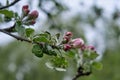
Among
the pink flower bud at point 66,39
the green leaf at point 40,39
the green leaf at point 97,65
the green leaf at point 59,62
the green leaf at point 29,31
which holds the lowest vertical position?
the green leaf at point 59,62

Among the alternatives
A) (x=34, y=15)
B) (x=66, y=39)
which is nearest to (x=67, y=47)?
(x=66, y=39)

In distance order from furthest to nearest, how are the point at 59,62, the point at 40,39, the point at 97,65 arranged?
the point at 97,65, the point at 59,62, the point at 40,39

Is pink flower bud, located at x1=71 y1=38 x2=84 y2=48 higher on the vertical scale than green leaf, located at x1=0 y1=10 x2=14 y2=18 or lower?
lower

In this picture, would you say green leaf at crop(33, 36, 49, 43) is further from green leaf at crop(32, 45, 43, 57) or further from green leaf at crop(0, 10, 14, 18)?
green leaf at crop(0, 10, 14, 18)

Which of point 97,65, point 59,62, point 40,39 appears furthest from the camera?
point 97,65

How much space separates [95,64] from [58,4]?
3.91 ft

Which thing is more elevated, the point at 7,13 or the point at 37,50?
the point at 7,13

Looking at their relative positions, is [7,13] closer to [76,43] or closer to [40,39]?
[40,39]

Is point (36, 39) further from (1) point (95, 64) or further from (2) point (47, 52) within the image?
(1) point (95, 64)

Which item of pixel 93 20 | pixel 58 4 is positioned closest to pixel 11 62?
pixel 93 20

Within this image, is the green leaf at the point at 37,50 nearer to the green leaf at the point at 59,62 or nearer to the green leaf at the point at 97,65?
the green leaf at the point at 59,62

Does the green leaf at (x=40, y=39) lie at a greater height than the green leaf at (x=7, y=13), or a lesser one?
lesser

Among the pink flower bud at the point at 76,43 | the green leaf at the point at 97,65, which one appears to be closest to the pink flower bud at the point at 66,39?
the pink flower bud at the point at 76,43

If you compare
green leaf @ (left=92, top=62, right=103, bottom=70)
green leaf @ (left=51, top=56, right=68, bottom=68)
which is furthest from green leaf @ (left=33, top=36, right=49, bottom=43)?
green leaf @ (left=92, top=62, right=103, bottom=70)
